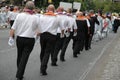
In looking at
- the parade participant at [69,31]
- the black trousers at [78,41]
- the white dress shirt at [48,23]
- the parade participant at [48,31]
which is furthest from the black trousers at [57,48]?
the black trousers at [78,41]

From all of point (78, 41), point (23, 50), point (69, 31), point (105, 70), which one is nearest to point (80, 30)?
point (78, 41)

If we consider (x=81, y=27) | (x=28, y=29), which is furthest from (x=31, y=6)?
(x=81, y=27)

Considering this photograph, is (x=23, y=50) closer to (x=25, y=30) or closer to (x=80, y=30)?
(x=25, y=30)

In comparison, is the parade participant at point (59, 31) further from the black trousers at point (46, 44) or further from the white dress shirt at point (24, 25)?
the white dress shirt at point (24, 25)

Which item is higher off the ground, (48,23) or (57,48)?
(48,23)

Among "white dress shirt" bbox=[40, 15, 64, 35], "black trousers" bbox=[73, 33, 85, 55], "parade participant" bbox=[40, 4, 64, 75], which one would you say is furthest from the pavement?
"white dress shirt" bbox=[40, 15, 64, 35]

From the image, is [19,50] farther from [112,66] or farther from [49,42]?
[112,66]

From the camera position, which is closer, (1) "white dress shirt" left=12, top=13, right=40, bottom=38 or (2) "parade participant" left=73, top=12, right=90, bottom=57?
(1) "white dress shirt" left=12, top=13, right=40, bottom=38

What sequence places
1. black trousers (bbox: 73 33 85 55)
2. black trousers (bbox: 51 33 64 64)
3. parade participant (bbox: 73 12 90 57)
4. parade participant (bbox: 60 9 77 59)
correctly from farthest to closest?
parade participant (bbox: 73 12 90 57)
black trousers (bbox: 73 33 85 55)
parade participant (bbox: 60 9 77 59)
black trousers (bbox: 51 33 64 64)

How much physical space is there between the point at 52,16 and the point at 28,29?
69.3 inches

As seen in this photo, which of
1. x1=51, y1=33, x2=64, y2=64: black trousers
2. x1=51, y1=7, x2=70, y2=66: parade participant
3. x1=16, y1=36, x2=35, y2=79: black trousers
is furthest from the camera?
x1=51, y1=7, x2=70, y2=66: parade participant

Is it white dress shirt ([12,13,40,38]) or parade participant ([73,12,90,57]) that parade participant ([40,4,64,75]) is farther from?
parade participant ([73,12,90,57])

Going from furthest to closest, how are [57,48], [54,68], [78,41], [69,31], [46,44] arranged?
[78,41]
[69,31]
[57,48]
[54,68]
[46,44]

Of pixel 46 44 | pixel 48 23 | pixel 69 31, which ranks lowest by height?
pixel 69 31
